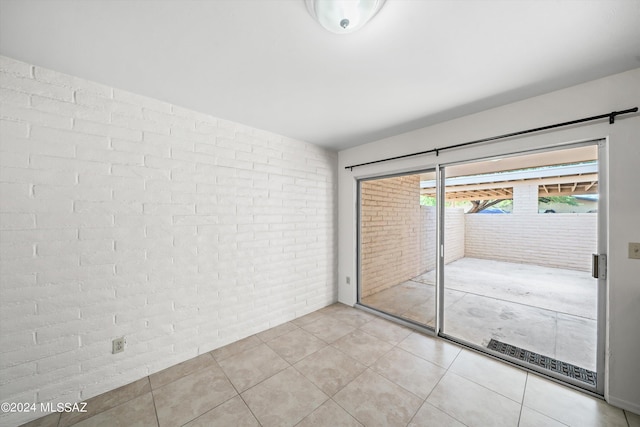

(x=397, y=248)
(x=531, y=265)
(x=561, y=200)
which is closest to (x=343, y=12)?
(x=397, y=248)

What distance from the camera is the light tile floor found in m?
1.53

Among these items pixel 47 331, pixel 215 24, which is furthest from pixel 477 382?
pixel 47 331

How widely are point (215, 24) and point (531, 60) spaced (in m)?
1.98

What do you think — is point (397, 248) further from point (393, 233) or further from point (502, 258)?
point (502, 258)

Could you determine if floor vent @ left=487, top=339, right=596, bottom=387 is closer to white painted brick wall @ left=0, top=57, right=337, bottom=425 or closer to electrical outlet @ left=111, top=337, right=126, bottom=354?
white painted brick wall @ left=0, top=57, right=337, bottom=425

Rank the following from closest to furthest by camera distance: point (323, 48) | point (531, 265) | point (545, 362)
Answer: point (323, 48) < point (545, 362) < point (531, 265)

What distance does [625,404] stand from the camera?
5.17 ft

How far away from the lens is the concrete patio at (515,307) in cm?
248

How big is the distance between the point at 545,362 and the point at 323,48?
3.31 m

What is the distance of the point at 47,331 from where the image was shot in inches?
61.8

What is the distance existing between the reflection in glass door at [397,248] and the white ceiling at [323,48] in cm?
162

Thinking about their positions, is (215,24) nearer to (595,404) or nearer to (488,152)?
(488,152)

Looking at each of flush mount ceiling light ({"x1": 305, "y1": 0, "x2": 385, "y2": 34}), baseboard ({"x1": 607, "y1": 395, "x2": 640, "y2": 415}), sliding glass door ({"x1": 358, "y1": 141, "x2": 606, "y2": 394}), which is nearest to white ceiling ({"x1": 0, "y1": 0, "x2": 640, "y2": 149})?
flush mount ceiling light ({"x1": 305, "y1": 0, "x2": 385, "y2": 34})

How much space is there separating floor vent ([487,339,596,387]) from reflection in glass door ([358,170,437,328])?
0.69m
